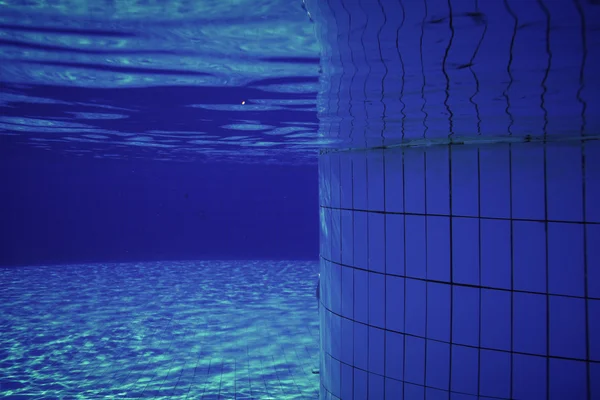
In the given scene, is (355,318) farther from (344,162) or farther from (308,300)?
(308,300)

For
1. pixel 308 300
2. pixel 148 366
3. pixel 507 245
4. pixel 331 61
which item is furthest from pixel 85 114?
pixel 507 245

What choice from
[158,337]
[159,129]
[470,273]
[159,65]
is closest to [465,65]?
[470,273]

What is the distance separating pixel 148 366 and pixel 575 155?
30.3ft

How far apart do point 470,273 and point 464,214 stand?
53cm

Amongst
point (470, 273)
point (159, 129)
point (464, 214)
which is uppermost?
point (159, 129)

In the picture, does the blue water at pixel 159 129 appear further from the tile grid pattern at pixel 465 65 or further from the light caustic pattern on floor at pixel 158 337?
the tile grid pattern at pixel 465 65

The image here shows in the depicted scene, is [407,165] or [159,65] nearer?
[407,165]

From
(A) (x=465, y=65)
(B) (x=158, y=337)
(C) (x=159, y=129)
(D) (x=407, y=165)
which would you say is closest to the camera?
(A) (x=465, y=65)

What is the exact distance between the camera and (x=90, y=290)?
18.7 m

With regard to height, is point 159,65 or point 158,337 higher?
point 159,65

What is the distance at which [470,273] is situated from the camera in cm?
424

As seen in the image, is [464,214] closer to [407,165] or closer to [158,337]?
[407,165]

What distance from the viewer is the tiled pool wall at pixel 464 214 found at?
3029 mm

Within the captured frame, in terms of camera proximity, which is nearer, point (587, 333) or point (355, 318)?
point (587, 333)
